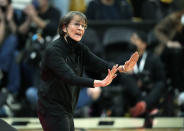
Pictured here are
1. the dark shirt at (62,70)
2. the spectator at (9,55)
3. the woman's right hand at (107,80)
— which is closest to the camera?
the woman's right hand at (107,80)

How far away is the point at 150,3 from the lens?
6.87 metres

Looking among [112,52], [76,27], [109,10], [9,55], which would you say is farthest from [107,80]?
[109,10]

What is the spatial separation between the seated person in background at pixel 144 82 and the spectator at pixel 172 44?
1.10 ft

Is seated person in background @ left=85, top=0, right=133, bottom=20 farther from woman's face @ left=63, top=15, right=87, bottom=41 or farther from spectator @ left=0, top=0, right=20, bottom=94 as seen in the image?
woman's face @ left=63, top=15, right=87, bottom=41

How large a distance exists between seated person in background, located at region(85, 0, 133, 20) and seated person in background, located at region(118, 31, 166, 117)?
24.7 inches

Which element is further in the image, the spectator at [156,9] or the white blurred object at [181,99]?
the spectator at [156,9]

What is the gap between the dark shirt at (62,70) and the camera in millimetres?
3281

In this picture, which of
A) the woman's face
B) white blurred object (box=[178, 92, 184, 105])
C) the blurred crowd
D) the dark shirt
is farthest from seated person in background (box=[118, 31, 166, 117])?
the woman's face

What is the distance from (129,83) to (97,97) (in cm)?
45

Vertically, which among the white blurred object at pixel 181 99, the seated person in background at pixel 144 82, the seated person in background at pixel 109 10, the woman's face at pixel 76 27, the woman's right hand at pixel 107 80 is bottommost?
the white blurred object at pixel 181 99

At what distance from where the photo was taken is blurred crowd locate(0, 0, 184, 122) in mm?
5988

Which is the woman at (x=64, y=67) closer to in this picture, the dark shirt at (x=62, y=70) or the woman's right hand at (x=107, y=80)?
the dark shirt at (x=62, y=70)

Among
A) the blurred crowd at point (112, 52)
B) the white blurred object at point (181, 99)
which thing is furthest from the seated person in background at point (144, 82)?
the white blurred object at point (181, 99)

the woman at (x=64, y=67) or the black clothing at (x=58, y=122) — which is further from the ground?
the woman at (x=64, y=67)
